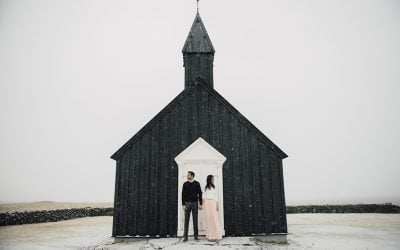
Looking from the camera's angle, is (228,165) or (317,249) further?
(228,165)

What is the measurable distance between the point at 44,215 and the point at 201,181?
18.9 m

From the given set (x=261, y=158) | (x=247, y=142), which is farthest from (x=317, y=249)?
(x=247, y=142)

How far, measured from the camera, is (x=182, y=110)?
1137 cm

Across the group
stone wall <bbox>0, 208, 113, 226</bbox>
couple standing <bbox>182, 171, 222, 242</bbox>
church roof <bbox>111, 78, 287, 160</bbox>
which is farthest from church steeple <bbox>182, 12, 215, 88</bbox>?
stone wall <bbox>0, 208, 113, 226</bbox>

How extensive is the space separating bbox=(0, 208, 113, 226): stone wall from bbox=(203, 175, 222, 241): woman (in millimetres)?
17626

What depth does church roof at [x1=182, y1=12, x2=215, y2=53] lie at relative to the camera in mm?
13547

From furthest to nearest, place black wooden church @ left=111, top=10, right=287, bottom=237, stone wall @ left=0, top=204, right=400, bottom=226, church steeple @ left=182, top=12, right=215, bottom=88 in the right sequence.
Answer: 1. stone wall @ left=0, top=204, right=400, bottom=226
2. church steeple @ left=182, top=12, right=215, bottom=88
3. black wooden church @ left=111, top=10, right=287, bottom=237

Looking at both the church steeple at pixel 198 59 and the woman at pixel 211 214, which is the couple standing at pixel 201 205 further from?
the church steeple at pixel 198 59

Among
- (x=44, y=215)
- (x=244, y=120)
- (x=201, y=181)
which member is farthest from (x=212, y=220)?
(x=44, y=215)

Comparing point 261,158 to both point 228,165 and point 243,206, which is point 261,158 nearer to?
point 228,165

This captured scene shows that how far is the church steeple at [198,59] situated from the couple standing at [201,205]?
19.1 ft

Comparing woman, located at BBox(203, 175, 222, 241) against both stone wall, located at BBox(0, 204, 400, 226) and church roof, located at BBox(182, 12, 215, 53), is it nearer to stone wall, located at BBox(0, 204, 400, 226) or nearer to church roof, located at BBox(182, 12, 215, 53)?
church roof, located at BBox(182, 12, 215, 53)

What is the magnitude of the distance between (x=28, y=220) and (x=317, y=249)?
859 inches

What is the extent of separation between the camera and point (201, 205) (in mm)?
8938
